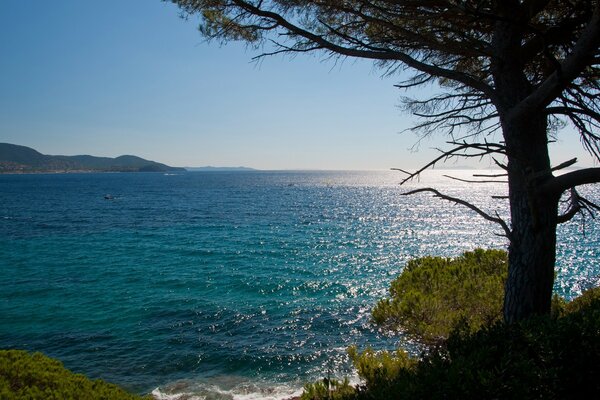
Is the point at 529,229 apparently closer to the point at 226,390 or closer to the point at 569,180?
the point at 569,180

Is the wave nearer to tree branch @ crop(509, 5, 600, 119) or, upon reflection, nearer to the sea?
the sea

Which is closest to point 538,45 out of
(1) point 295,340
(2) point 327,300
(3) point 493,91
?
(3) point 493,91

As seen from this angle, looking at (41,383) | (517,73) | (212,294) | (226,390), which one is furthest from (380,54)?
(212,294)

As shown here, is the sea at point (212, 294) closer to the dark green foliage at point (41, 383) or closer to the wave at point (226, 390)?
the wave at point (226, 390)

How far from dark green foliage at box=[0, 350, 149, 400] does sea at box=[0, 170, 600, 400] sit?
4.63 metres

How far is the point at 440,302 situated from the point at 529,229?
333 centimetres

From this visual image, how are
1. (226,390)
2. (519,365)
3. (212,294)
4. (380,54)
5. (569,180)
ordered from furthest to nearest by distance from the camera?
(212,294), (226,390), (380,54), (569,180), (519,365)

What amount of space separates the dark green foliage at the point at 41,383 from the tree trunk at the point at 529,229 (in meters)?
6.78

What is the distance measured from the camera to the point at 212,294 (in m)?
20.8

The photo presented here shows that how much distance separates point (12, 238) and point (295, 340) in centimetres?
3393

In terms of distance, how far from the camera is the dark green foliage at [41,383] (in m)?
6.39

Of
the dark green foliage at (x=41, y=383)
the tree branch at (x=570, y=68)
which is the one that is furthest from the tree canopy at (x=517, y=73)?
the dark green foliage at (x=41, y=383)

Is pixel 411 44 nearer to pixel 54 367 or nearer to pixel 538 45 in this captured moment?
pixel 538 45

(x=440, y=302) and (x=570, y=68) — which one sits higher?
(x=570, y=68)
